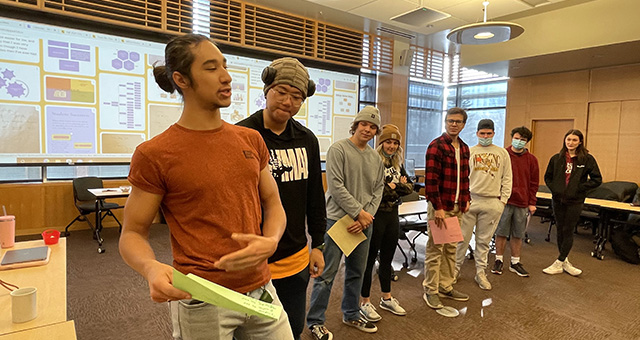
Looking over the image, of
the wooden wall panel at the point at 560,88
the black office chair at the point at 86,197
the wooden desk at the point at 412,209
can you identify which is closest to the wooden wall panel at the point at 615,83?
the wooden wall panel at the point at 560,88

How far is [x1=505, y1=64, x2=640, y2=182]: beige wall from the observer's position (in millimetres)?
6504

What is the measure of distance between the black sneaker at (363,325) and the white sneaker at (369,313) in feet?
0.28

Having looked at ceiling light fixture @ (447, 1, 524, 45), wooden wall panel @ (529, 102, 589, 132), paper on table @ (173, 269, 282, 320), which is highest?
ceiling light fixture @ (447, 1, 524, 45)

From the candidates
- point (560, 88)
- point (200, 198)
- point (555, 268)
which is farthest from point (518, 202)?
point (560, 88)

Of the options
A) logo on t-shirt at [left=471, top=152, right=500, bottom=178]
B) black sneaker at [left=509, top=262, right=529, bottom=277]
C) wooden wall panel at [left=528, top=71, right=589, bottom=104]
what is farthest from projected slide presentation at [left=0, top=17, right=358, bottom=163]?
wooden wall panel at [left=528, top=71, right=589, bottom=104]

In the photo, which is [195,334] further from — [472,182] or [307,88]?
[472,182]

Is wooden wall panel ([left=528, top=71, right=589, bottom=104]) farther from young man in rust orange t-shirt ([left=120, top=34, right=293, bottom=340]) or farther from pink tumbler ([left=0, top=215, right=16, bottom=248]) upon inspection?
pink tumbler ([left=0, top=215, right=16, bottom=248])

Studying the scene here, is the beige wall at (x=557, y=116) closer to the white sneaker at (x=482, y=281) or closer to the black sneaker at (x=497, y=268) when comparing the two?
the black sneaker at (x=497, y=268)

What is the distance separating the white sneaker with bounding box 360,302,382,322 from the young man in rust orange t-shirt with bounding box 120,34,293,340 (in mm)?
1818

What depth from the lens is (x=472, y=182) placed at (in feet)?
11.4

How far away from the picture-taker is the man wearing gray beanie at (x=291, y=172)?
4.84ft

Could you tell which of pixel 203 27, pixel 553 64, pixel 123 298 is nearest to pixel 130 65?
pixel 203 27

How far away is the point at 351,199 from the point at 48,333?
1.59 meters

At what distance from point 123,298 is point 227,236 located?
262 cm
